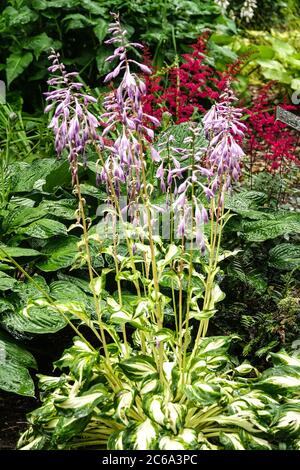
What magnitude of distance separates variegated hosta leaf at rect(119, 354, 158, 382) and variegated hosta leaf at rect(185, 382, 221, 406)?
0.49ft

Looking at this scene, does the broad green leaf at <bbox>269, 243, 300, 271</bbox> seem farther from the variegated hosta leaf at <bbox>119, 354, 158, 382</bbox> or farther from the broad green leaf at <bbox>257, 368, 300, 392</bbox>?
the variegated hosta leaf at <bbox>119, 354, 158, 382</bbox>

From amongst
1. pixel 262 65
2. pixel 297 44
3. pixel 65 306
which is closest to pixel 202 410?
pixel 65 306

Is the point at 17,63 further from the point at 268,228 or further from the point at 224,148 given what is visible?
the point at 224,148

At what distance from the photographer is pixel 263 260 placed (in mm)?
3930

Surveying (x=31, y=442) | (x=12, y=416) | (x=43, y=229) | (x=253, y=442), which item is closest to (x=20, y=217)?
(x=43, y=229)

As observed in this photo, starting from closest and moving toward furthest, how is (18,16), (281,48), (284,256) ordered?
(284,256), (18,16), (281,48)

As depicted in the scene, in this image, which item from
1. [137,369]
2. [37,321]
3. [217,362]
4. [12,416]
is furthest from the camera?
[12,416]

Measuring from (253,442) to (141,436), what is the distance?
A: 415 mm

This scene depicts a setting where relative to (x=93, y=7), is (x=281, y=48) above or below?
below

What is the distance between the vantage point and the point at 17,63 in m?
5.80

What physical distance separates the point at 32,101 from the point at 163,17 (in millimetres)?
1281

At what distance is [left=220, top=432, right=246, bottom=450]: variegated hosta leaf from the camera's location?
8.63ft

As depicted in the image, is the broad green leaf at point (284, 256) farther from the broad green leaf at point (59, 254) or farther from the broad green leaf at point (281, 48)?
the broad green leaf at point (281, 48)

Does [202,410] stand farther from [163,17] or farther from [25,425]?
[163,17]
